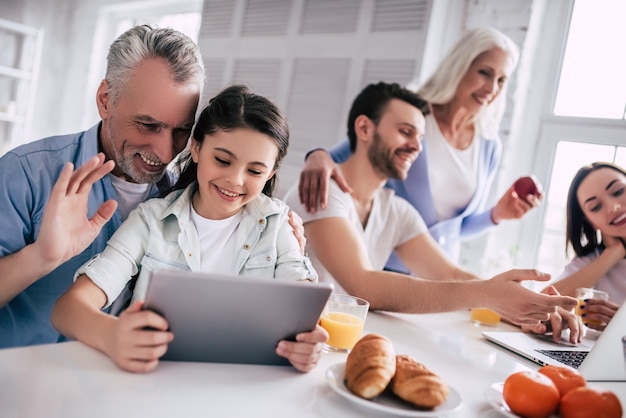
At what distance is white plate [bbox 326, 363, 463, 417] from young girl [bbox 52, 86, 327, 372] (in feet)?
1.13

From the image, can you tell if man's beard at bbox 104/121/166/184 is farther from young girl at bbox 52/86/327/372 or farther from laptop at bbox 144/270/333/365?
laptop at bbox 144/270/333/365

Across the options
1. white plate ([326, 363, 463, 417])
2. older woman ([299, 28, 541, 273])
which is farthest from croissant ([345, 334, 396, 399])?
older woman ([299, 28, 541, 273])

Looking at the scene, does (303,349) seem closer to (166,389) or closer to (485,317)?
(166,389)

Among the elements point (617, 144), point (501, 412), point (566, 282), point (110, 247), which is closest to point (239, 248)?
point (110, 247)

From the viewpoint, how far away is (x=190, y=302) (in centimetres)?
77

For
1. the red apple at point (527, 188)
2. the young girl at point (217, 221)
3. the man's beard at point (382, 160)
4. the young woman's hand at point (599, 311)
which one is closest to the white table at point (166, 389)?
the young girl at point (217, 221)

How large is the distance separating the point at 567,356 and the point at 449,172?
122 cm

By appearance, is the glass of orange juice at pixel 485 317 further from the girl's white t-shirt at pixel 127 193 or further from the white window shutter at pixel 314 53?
the white window shutter at pixel 314 53

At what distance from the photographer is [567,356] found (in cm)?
122

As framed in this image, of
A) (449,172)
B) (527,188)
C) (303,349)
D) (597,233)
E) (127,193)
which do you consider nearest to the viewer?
(303,349)

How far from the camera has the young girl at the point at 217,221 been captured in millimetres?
1009

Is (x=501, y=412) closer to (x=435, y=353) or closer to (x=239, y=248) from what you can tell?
(x=435, y=353)

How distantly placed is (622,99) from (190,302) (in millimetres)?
2459

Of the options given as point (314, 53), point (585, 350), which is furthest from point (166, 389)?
point (314, 53)
